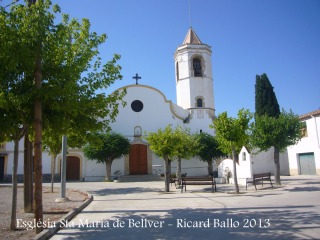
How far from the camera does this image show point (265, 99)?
3061 centimetres

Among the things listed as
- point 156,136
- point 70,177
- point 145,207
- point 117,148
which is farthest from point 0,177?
point 145,207

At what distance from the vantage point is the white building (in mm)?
25797

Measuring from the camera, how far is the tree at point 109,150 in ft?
87.2

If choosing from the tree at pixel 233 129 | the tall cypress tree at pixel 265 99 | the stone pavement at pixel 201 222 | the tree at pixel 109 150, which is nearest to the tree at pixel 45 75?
the stone pavement at pixel 201 222

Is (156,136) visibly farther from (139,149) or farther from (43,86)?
(139,149)

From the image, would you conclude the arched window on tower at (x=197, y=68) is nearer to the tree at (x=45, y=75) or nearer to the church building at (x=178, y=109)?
the church building at (x=178, y=109)

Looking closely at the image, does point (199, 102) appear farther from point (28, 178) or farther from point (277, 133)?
point (28, 178)

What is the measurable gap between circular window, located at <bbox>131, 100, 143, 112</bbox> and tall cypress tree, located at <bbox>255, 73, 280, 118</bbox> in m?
12.4

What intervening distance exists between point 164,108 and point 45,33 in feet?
81.3

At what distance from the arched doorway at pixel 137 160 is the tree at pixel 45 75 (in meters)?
22.0

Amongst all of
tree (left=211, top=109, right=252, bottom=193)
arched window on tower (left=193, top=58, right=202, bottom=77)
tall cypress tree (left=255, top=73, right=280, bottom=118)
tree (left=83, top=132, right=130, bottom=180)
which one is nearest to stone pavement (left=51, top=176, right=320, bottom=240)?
tree (left=211, top=109, right=252, bottom=193)

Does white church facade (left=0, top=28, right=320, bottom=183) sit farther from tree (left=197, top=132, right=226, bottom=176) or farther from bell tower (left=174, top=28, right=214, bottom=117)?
tree (left=197, top=132, right=226, bottom=176)

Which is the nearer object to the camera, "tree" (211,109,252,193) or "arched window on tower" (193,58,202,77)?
"tree" (211,109,252,193)

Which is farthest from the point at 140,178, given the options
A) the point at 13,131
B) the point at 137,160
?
the point at 13,131
